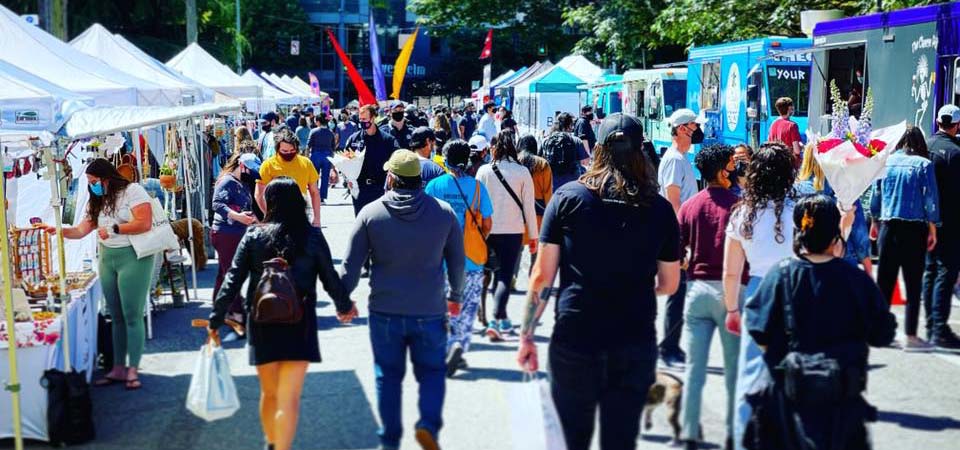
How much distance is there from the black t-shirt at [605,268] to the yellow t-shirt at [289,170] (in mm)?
5662

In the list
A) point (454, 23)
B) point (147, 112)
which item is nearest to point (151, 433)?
point (147, 112)

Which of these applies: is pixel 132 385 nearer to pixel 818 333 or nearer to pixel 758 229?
pixel 758 229

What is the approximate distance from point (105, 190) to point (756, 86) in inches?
492

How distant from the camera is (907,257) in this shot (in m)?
8.53

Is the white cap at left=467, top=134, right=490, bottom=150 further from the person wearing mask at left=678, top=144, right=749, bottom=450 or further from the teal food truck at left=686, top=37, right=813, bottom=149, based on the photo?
the teal food truck at left=686, top=37, right=813, bottom=149

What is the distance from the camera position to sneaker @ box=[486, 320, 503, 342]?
29.7ft

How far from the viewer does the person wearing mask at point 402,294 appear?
564cm

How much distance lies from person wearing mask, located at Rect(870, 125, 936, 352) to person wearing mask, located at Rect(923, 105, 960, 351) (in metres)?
0.15

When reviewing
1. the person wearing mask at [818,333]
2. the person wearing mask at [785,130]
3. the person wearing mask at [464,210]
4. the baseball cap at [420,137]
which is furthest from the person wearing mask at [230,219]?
the person wearing mask at [785,130]

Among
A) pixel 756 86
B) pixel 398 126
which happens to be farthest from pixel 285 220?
pixel 756 86

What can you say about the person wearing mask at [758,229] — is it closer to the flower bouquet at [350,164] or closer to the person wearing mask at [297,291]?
the person wearing mask at [297,291]

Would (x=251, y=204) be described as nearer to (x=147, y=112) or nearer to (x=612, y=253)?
(x=147, y=112)

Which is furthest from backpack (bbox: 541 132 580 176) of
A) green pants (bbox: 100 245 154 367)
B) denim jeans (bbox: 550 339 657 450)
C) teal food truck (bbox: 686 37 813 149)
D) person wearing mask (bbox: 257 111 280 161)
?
person wearing mask (bbox: 257 111 280 161)

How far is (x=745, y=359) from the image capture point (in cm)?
539
